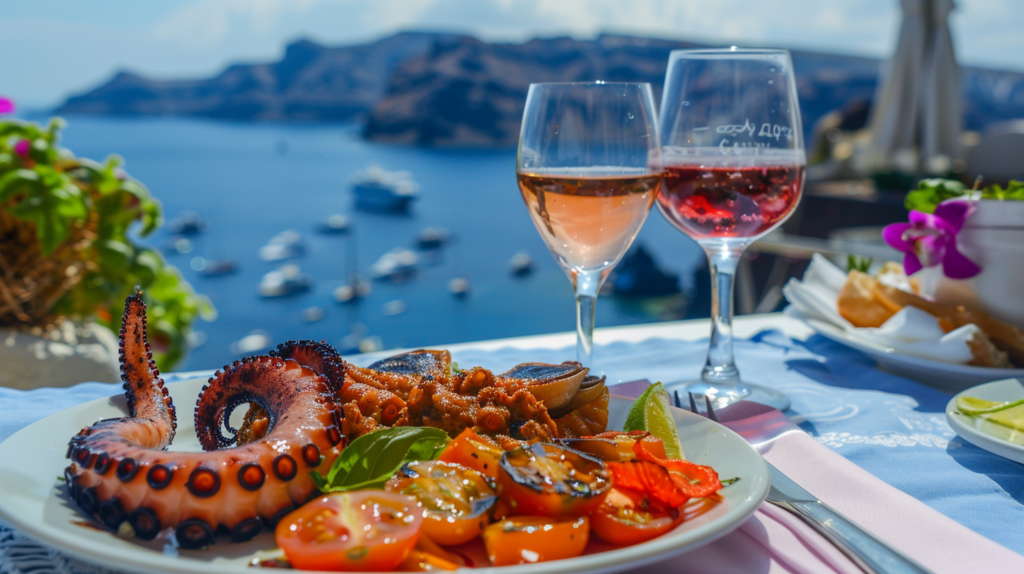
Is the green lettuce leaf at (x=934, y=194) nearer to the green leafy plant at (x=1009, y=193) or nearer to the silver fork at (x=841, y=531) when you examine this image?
the green leafy plant at (x=1009, y=193)

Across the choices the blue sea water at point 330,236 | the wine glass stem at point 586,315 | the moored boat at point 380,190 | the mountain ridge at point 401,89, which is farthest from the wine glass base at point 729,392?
the moored boat at point 380,190

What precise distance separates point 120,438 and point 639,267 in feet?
91.2

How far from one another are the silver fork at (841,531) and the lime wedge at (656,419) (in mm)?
126

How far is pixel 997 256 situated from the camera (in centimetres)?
154

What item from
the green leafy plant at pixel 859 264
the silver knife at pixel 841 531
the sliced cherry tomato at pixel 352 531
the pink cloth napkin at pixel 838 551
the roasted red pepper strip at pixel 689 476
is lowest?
the green leafy plant at pixel 859 264

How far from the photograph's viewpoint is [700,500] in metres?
0.73

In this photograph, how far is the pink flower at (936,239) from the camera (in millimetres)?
1565

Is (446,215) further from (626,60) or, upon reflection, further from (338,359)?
(338,359)

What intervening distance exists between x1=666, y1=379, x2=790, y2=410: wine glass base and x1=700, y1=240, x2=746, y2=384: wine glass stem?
1.2 inches

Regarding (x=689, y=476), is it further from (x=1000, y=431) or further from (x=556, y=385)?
(x=1000, y=431)

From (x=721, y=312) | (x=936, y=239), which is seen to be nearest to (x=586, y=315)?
(x=721, y=312)

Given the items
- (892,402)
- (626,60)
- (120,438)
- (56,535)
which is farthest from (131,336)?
(626,60)

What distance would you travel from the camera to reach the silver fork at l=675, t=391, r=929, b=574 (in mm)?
675

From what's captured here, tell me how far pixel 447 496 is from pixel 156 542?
0.27m
